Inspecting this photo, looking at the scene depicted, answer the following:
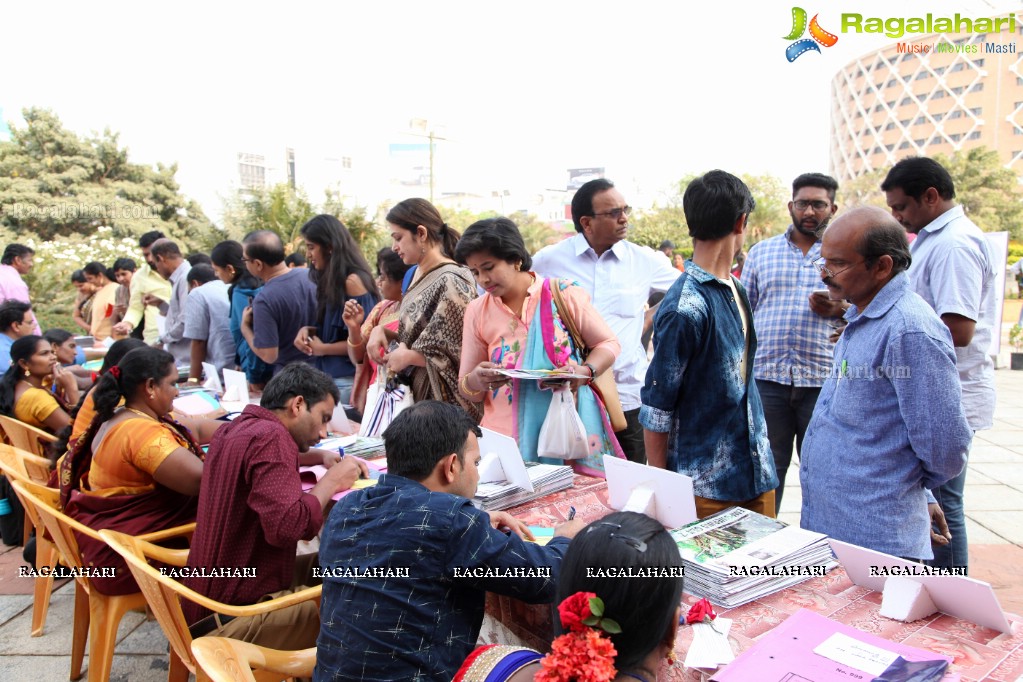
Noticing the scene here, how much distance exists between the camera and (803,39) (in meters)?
8.23

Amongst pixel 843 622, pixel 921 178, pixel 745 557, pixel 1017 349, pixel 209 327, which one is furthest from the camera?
pixel 1017 349

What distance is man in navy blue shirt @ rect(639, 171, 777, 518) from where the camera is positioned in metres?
2.00

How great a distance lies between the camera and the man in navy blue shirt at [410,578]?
59.4 inches

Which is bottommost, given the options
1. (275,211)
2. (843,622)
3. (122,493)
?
(122,493)

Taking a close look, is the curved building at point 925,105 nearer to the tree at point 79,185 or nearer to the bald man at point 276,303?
the tree at point 79,185

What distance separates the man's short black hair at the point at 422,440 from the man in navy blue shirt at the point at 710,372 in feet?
2.13

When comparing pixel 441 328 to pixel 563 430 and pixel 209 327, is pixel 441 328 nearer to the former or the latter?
pixel 563 430

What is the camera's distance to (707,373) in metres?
2.03

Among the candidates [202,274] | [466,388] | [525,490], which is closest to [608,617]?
[525,490]

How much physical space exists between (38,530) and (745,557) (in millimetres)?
2963

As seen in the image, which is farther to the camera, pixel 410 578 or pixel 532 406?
pixel 532 406

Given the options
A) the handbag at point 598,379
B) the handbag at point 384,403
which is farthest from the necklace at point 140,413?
the handbag at point 598,379

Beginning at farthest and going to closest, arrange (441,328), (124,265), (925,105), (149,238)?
(925,105), (124,265), (149,238), (441,328)

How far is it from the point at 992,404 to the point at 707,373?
156 centimetres
